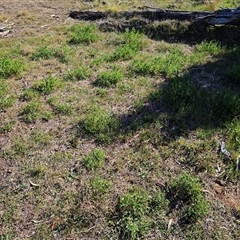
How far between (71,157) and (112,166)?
0.57 metres

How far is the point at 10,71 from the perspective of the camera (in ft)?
20.1

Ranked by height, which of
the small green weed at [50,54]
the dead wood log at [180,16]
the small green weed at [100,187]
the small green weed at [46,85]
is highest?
the dead wood log at [180,16]

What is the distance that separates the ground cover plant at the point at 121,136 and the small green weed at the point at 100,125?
0.02 m

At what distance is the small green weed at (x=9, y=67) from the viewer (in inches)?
241

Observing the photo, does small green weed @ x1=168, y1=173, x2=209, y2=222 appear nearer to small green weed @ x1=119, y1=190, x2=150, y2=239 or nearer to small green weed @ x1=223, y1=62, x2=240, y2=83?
small green weed @ x1=119, y1=190, x2=150, y2=239

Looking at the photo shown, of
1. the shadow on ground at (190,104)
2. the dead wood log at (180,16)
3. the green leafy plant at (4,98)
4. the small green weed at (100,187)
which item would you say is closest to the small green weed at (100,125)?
the shadow on ground at (190,104)

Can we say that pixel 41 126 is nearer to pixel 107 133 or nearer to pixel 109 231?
pixel 107 133

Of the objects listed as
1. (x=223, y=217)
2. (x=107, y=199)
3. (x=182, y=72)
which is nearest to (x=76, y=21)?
(x=182, y=72)

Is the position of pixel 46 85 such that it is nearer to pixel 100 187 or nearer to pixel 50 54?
pixel 50 54

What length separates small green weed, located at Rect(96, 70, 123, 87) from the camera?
5.79m

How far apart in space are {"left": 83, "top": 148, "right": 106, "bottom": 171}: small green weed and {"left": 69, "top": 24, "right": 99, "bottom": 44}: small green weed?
11.9 ft

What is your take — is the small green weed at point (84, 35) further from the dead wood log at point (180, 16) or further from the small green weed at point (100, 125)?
the small green weed at point (100, 125)

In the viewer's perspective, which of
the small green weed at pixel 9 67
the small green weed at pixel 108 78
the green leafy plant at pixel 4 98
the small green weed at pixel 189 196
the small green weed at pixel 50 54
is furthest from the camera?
the small green weed at pixel 50 54

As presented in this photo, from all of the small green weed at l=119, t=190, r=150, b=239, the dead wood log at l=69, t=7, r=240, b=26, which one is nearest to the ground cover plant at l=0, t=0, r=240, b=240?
the small green weed at l=119, t=190, r=150, b=239
